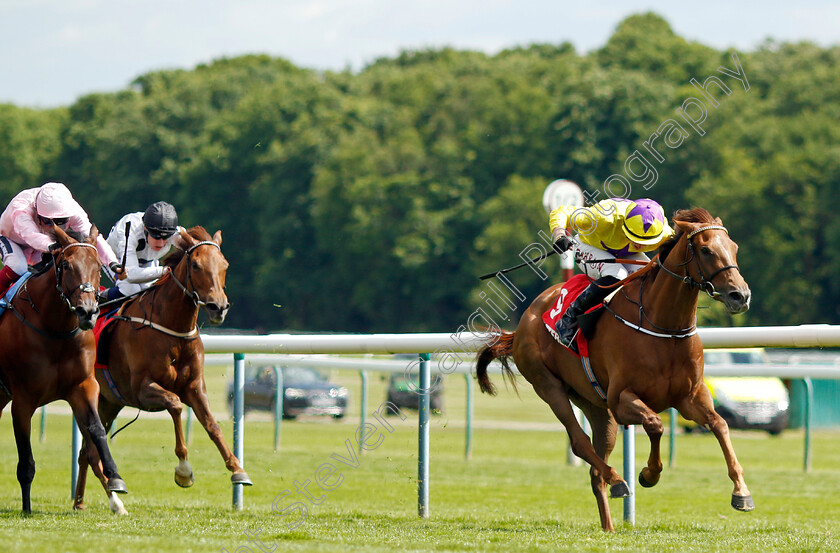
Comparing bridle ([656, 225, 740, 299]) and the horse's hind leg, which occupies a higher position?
bridle ([656, 225, 740, 299])

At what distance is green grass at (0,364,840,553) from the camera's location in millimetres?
6363

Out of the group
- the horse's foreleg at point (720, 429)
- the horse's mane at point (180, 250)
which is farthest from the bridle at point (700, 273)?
the horse's mane at point (180, 250)

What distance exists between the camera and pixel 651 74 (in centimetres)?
5459

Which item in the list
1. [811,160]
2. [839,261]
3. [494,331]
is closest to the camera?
[494,331]

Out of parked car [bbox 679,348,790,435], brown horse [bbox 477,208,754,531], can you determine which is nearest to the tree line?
parked car [bbox 679,348,790,435]

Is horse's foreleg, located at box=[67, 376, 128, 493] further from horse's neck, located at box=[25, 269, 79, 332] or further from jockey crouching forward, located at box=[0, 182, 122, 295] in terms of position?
jockey crouching forward, located at box=[0, 182, 122, 295]

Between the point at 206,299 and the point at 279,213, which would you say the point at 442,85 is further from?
the point at 206,299

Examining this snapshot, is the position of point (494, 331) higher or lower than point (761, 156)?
lower

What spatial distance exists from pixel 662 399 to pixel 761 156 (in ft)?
133

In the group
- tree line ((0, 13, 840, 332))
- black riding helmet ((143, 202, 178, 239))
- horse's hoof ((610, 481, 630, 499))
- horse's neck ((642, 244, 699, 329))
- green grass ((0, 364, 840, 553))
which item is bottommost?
green grass ((0, 364, 840, 553))

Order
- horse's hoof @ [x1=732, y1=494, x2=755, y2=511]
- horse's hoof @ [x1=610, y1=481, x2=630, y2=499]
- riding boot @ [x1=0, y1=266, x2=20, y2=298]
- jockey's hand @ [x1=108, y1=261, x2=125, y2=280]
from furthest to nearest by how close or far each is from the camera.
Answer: riding boot @ [x1=0, y1=266, x2=20, y2=298]
jockey's hand @ [x1=108, y1=261, x2=125, y2=280]
horse's hoof @ [x1=610, y1=481, x2=630, y2=499]
horse's hoof @ [x1=732, y1=494, x2=755, y2=511]

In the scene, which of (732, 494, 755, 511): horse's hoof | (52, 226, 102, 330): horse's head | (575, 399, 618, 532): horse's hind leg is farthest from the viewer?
(575, 399, 618, 532): horse's hind leg

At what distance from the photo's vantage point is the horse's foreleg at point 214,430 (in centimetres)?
729

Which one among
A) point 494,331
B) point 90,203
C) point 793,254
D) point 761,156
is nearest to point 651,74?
point 761,156
